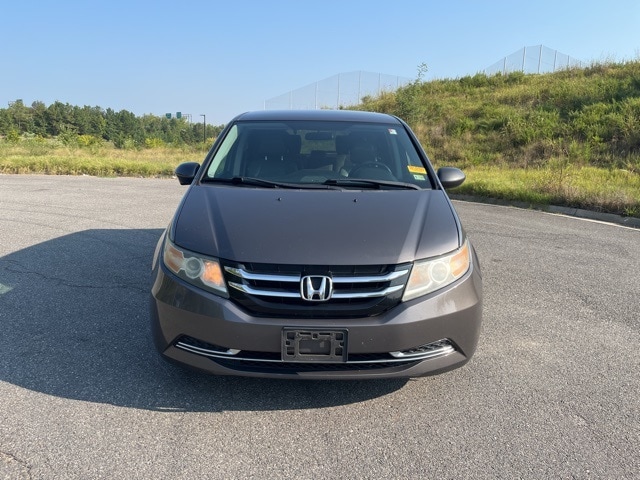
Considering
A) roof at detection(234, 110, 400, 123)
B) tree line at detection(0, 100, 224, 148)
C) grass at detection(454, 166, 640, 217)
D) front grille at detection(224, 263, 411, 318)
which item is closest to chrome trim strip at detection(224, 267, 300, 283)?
front grille at detection(224, 263, 411, 318)

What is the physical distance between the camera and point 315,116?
13.4 ft

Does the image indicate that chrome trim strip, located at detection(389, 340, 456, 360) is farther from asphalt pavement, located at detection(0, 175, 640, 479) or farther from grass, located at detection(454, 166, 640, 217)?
grass, located at detection(454, 166, 640, 217)

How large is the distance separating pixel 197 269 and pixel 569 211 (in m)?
8.68

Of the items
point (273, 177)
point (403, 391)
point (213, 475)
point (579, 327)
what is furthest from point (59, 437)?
point (579, 327)

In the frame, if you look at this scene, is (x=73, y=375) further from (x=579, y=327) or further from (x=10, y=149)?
(x=10, y=149)

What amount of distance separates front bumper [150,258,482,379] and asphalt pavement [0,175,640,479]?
285mm

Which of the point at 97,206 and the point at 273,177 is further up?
the point at 273,177

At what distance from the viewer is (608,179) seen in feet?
38.7

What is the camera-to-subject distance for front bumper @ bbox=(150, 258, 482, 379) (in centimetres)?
224

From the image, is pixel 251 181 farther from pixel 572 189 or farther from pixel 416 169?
pixel 572 189

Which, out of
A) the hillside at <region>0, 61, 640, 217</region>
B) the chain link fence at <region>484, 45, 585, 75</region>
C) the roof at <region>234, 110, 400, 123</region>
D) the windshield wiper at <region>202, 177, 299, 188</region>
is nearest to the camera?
the windshield wiper at <region>202, 177, 299, 188</region>

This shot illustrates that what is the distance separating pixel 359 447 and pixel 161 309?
118 cm

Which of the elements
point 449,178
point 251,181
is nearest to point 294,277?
point 251,181

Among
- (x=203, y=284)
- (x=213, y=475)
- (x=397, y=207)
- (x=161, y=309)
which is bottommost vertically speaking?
(x=213, y=475)
